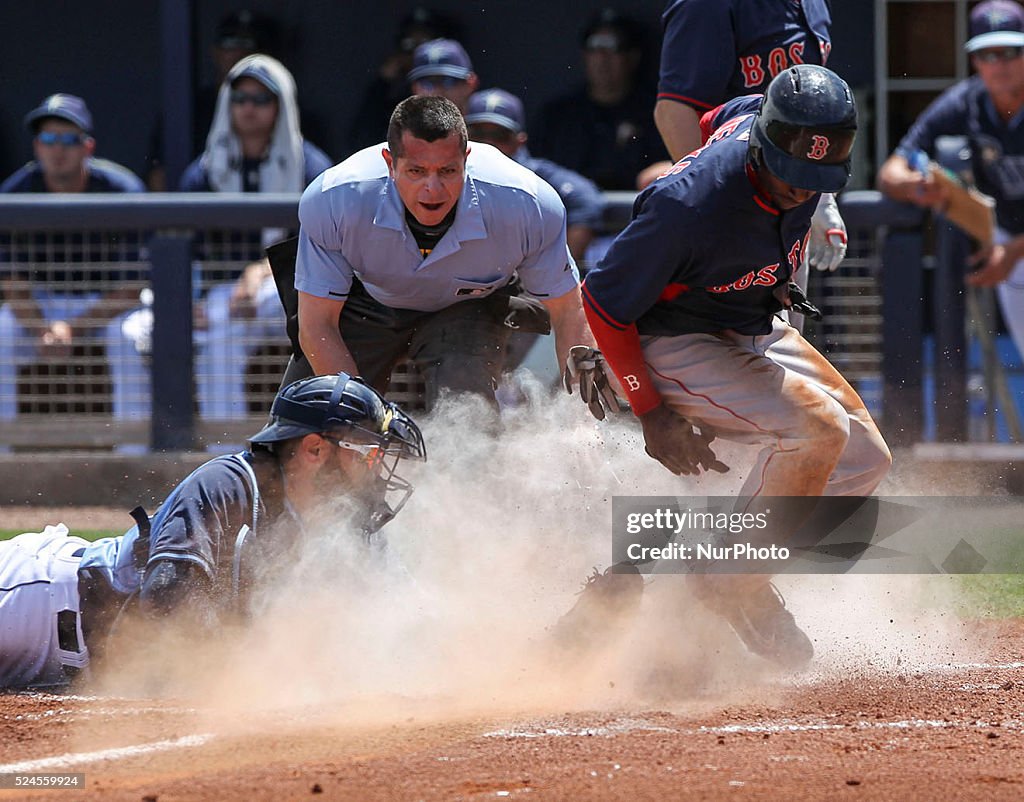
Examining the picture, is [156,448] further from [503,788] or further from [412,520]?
[503,788]

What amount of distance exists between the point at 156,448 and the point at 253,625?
377cm

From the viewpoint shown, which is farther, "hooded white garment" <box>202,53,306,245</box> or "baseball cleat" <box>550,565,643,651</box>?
"hooded white garment" <box>202,53,306,245</box>

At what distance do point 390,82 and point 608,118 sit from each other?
1.53 meters

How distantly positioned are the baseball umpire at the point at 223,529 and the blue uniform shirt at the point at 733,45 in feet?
6.42

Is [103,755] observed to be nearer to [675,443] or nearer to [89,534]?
[675,443]

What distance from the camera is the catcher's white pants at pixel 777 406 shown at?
16.3ft

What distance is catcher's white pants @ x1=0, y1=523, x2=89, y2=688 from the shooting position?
15.4ft

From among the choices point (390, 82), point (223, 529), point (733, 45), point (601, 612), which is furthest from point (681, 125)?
point (390, 82)

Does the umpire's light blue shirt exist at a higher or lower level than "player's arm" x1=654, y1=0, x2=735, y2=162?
lower

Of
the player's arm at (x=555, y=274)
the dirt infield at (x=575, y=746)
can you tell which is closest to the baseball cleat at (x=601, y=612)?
the dirt infield at (x=575, y=746)

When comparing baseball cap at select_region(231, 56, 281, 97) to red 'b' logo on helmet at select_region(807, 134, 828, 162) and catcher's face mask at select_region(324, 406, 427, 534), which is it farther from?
red 'b' logo on helmet at select_region(807, 134, 828, 162)

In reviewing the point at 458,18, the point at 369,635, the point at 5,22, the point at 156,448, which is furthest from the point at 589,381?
the point at 5,22

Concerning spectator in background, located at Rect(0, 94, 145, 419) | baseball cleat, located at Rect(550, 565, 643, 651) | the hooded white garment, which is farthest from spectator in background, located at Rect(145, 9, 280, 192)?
baseball cleat, located at Rect(550, 565, 643, 651)

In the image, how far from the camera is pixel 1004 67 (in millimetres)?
8312
